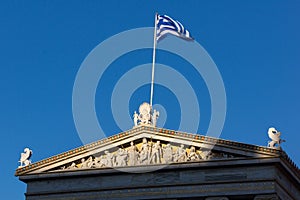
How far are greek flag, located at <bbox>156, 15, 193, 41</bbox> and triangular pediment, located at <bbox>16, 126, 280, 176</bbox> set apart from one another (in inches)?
296

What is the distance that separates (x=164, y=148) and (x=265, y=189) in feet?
22.3

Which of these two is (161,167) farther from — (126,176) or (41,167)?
(41,167)

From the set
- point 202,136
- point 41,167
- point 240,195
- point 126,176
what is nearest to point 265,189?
point 240,195

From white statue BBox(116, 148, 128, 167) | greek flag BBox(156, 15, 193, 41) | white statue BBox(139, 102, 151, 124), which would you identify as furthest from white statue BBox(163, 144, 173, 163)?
greek flag BBox(156, 15, 193, 41)

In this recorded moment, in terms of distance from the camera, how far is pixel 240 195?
1844 inches

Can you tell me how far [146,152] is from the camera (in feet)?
163

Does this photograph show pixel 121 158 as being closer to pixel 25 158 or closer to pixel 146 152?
pixel 146 152

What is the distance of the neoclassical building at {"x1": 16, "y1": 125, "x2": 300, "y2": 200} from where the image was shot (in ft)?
155

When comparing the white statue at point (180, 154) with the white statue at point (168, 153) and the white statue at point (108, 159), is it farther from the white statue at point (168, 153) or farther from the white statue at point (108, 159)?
the white statue at point (108, 159)

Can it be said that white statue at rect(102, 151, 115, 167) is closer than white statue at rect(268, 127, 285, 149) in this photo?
No

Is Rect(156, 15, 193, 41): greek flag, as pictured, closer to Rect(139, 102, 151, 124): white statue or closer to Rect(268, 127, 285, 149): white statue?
Rect(139, 102, 151, 124): white statue

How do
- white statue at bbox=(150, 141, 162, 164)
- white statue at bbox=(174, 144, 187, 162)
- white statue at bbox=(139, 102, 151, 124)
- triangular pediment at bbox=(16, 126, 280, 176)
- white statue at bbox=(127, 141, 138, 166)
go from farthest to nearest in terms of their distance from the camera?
white statue at bbox=(139, 102, 151, 124)
white statue at bbox=(127, 141, 138, 166)
white statue at bbox=(150, 141, 162, 164)
white statue at bbox=(174, 144, 187, 162)
triangular pediment at bbox=(16, 126, 280, 176)

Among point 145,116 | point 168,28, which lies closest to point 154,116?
point 145,116

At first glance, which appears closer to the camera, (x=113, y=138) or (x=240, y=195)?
(x=240, y=195)
